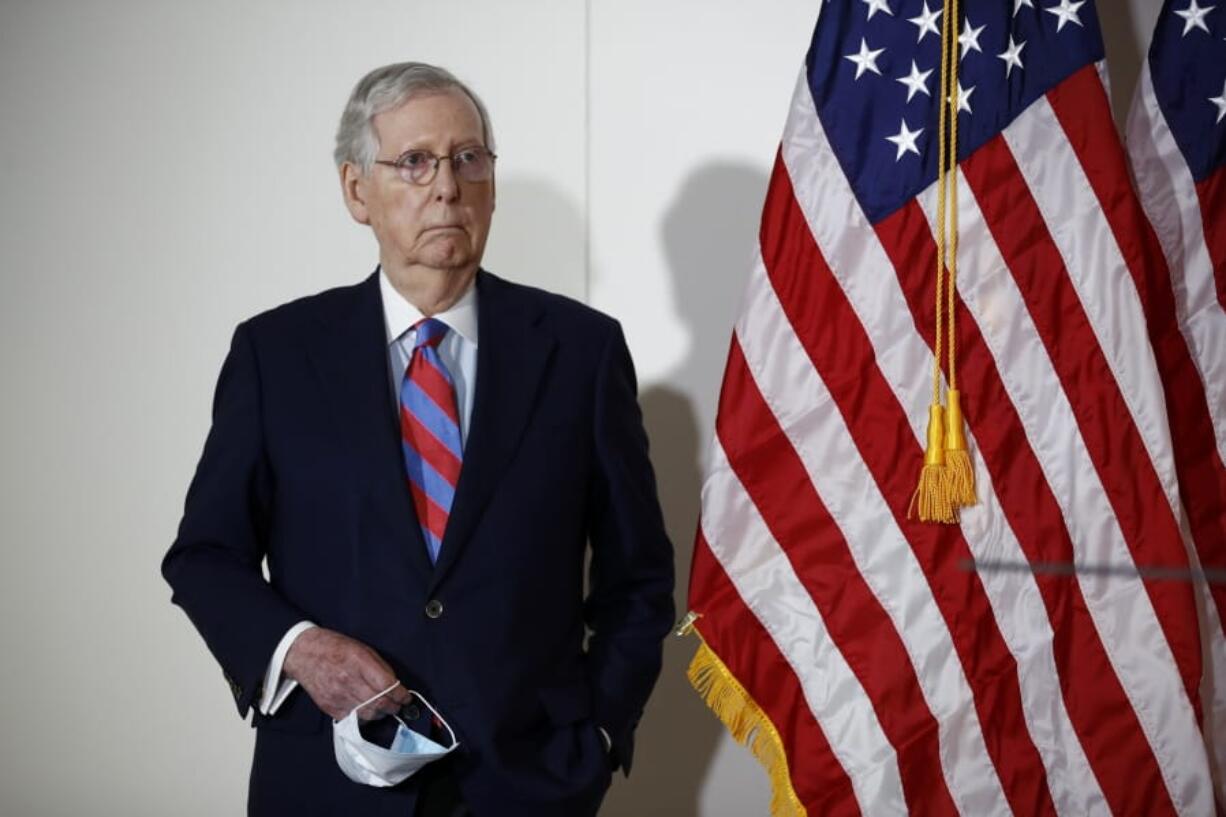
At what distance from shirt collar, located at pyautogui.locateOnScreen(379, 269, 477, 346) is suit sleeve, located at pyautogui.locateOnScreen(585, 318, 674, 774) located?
21cm

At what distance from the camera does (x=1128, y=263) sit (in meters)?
2.27

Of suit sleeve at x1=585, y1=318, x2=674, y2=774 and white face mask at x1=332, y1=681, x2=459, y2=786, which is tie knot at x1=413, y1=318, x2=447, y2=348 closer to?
suit sleeve at x1=585, y1=318, x2=674, y2=774

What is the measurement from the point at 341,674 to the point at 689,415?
119 cm

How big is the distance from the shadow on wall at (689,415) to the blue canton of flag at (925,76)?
467mm

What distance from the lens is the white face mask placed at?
67.9 inches

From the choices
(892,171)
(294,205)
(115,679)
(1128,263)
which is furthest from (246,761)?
(1128,263)

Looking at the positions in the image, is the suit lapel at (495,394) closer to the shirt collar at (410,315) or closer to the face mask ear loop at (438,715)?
the shirt collar at (410,315)

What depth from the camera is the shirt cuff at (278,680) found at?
71.8 inches

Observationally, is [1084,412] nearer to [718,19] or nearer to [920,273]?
[920,273]

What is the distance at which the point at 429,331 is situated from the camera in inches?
78.9

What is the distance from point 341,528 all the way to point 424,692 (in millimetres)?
252

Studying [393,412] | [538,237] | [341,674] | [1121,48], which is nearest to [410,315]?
[393,412]

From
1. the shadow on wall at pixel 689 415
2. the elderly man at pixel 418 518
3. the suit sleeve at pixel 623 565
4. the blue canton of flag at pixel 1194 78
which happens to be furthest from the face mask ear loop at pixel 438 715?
the blue canton of flag at pixel 1194 78

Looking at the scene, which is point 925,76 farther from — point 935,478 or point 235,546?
point 235,546
